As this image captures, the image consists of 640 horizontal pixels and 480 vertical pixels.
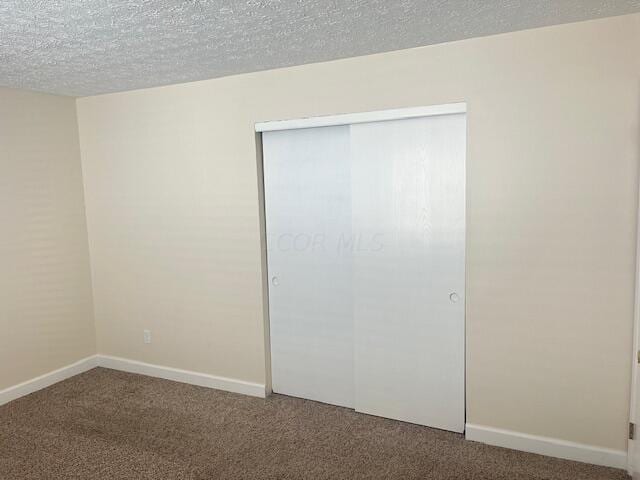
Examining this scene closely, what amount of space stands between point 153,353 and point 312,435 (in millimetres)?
1712

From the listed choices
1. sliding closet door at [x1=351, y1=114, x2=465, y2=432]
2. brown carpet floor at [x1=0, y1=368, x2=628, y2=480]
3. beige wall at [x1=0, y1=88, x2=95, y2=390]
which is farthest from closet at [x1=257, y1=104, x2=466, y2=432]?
beige wall at [x1=0, y1=88, x2=95, y2=390]

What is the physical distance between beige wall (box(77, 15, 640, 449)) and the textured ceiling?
0.16m

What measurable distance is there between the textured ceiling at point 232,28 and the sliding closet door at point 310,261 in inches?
24.6

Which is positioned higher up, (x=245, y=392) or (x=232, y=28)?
(x=232, y=28)

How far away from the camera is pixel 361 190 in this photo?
3191 mm

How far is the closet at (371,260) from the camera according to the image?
2.98 meters

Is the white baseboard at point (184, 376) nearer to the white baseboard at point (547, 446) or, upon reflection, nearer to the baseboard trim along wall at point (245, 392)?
the baseboard trim along wall at point (245, 392)

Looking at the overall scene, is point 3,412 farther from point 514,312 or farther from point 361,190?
point 514,312

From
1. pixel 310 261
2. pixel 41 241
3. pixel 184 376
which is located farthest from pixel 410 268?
pixel 41 241

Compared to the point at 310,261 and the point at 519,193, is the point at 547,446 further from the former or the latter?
the point at 310,261

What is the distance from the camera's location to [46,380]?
3.92m

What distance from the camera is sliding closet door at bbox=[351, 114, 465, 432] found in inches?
116

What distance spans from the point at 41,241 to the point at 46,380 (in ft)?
3.65

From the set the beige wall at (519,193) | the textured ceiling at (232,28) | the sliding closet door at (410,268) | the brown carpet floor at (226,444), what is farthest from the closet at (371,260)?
the textured ceiling at (232,28)
